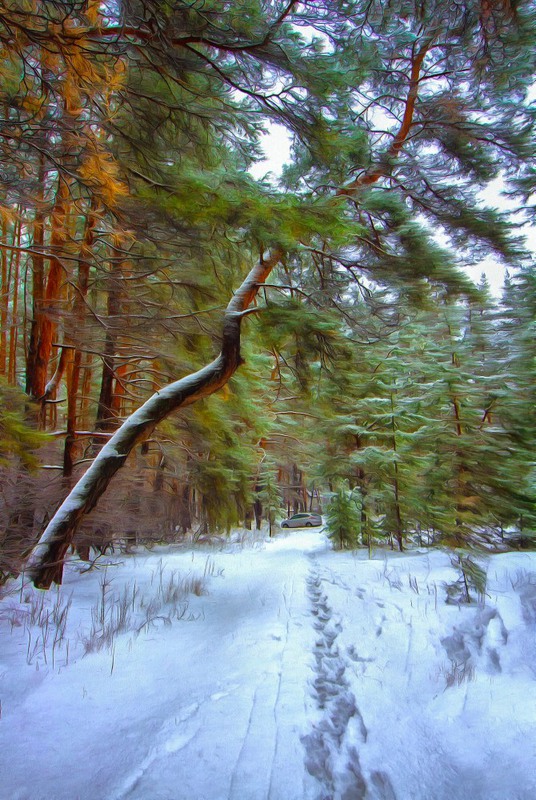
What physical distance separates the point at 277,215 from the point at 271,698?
4.52 metres

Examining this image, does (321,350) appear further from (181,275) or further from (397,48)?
(397,48)

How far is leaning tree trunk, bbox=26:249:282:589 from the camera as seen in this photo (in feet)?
16.5

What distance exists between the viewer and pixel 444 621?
13.7ft

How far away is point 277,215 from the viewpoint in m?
4.52

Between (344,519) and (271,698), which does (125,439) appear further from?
(344,519)

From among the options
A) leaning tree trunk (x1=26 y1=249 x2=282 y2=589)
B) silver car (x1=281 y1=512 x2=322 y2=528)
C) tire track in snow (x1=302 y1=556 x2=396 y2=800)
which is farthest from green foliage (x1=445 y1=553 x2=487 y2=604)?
silver car (x1=281 y1=512 x2=322 y2=528)

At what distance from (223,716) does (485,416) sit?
5.74 metres

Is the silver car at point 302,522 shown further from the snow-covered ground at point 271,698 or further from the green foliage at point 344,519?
the snow-covered ground at point 271,698

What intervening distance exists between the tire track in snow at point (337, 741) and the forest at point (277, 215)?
274 centimetres

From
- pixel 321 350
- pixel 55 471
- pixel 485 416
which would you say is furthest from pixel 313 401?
pixel 55 471

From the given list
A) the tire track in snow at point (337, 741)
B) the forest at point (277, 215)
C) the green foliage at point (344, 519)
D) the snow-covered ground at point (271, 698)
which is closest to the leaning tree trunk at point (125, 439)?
the forest at point (277, 215)

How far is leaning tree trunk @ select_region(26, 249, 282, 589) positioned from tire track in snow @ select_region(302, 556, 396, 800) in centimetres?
347

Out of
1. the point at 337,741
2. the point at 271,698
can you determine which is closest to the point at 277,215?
the point at 271,698

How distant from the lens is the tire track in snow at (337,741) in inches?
75.8
